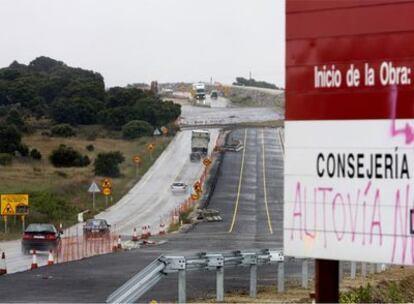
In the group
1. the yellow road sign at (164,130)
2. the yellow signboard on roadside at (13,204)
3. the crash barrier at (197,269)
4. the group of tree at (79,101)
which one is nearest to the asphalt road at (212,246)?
the crash barrier at (197,269)

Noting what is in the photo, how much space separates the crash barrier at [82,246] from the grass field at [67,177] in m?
3.67

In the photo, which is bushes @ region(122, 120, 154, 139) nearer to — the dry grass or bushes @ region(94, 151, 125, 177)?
bushes @ region(94, 151, 125, 177)

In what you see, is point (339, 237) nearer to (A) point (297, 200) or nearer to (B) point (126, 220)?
(A) point (297, 200)

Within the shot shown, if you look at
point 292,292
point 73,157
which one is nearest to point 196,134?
point 73,157

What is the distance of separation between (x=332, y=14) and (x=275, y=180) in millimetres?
68070

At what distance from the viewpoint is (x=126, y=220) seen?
5597cm

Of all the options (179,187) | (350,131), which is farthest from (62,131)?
(350,131)

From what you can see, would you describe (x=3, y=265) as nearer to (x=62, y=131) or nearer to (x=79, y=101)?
(x=62, y=131)

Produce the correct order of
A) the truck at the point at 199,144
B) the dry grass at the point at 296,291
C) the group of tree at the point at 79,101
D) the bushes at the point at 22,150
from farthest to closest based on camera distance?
the group of tree at the point at 79,101 < the bushes at the point at 22,150 < the truck at the point at 199,144 < the dry grass at the point at 296,291

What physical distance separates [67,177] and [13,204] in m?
32.3

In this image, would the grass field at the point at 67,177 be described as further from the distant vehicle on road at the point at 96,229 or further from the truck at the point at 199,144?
the truck at the point at 199,144

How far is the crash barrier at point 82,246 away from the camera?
107ft

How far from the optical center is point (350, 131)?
18.8 feet

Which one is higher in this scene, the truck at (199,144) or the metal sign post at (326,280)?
the truck at (199,144)
